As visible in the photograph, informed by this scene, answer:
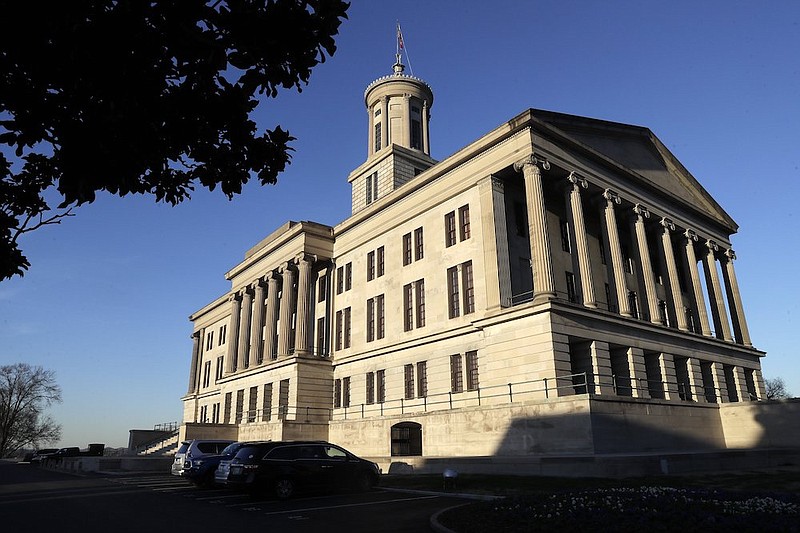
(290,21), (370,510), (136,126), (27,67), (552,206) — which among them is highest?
(552,206)

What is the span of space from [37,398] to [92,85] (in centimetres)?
10146

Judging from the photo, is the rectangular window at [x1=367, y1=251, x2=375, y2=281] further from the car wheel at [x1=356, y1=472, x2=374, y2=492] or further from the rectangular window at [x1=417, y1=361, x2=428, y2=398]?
the car wheel at [x1=356, y1=472, x2=374, y2=492]

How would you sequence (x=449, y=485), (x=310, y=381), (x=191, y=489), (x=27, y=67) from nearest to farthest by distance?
(x=27, y=67), (x=449, y=485), (x=191, y=489), (x=310, y=381)

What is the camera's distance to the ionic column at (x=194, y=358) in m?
76.8

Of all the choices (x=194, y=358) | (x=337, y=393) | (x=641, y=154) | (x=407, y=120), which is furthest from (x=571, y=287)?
(x=194, y=358)

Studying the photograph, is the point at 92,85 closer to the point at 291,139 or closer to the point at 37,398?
the point at 291,139

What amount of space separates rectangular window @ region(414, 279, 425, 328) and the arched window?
22.2ft

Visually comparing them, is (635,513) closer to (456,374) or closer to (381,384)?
(456,374)

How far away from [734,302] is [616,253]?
705 inches

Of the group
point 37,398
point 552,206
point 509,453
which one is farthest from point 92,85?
point 37,398

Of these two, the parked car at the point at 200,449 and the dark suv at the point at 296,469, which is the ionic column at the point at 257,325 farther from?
the dark suv at the point at 296,469

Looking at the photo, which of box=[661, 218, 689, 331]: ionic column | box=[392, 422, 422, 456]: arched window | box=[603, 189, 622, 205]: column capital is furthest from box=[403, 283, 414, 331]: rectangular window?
box=[661, 218, 689, 331]: ionic column

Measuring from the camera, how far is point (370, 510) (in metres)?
14.3

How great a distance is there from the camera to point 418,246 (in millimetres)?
37812
